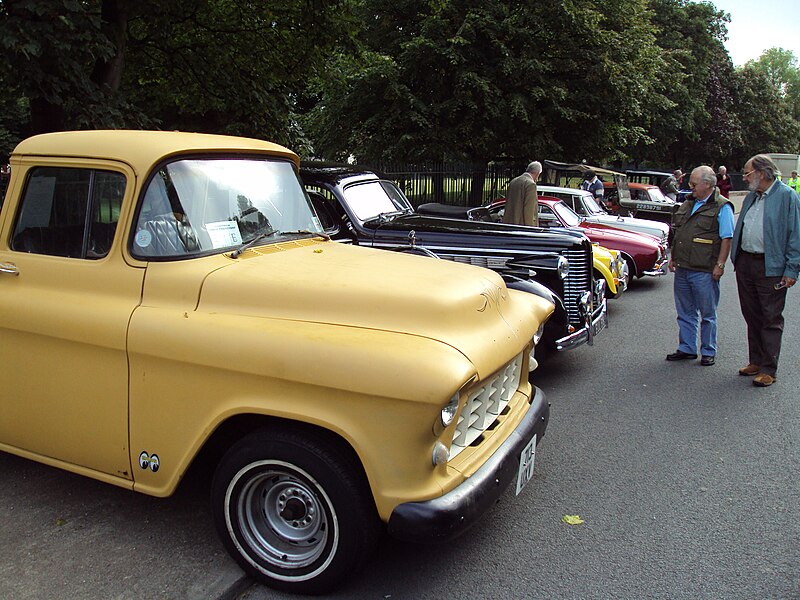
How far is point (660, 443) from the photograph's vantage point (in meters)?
4.94

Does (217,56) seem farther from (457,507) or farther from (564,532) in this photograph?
(457,507)

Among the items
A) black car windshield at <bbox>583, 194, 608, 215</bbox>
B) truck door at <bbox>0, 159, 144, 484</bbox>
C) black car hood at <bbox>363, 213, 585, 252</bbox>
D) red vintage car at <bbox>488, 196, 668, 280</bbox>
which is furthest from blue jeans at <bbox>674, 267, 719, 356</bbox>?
black car windshield at <bbox>583, 194, 608, 215</bbox>

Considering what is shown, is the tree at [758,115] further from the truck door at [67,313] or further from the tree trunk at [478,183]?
the truck door at [67,313]

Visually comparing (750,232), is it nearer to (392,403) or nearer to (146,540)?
(392,403)

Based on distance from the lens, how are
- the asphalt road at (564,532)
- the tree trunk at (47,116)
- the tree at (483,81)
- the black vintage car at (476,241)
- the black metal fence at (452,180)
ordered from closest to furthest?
the asphalt road at (564,532) → the black vintage car at (476,241) → the tree trunk at (47,116) → the black metal fence at (452,180) → the tree at (483,81)

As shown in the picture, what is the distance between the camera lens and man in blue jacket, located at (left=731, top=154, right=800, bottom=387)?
5852 millimetres

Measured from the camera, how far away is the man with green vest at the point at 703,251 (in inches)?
257

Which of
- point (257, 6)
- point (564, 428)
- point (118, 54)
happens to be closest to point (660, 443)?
point (564, 428)

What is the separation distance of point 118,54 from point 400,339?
771 centimetres

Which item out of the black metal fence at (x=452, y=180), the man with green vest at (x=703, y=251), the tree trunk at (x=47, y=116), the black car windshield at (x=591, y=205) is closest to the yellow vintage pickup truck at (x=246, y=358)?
the man with green vest at (x=703, y=251)

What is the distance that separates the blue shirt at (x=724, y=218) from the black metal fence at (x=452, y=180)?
9720 millimetres

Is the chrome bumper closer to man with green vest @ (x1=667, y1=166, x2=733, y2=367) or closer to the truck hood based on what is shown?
man with green vest @ (x1=667, y1=166, x2=733, y2=367)

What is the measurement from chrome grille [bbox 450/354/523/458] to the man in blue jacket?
11.6ft

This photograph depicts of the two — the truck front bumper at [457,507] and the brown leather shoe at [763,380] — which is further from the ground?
the truck front bumper at [457,507]
